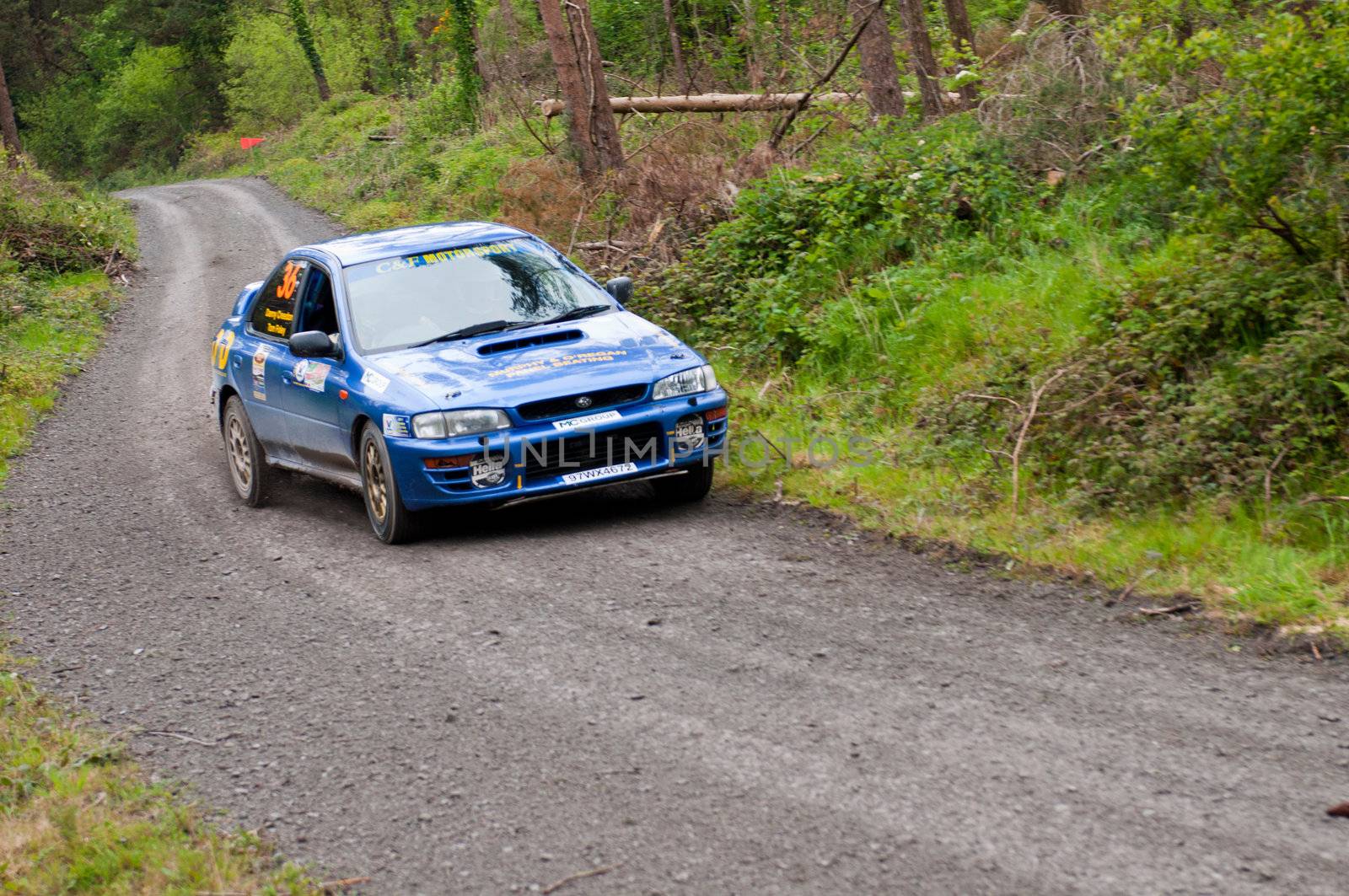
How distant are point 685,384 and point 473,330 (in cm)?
148

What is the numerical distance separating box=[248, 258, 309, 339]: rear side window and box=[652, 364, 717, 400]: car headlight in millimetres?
2964

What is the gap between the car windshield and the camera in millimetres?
8555

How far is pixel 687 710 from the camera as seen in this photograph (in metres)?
5.05

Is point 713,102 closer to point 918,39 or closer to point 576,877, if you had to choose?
point 918,39

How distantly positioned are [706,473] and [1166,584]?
10.1 ft

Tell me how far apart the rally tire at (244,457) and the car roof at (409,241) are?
1452mm

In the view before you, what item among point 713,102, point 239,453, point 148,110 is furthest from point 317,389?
point 148,110

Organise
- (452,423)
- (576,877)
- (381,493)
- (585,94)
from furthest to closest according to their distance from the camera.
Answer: (585,94)
(381,493)
(452,423)
(576,877)

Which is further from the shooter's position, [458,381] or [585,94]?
[585,94]

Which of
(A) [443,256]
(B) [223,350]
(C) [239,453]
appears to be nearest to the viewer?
(A) [443,256]

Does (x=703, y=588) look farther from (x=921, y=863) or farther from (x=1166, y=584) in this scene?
(x=921, y=863)

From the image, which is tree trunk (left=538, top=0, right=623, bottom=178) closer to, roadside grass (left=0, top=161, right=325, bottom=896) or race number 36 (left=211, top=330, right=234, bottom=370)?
race number 36 (left=211, top=330, right=234, bottom=370)

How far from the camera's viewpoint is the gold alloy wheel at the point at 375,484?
7.96 meters

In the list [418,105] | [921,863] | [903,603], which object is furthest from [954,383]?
[418,105]
